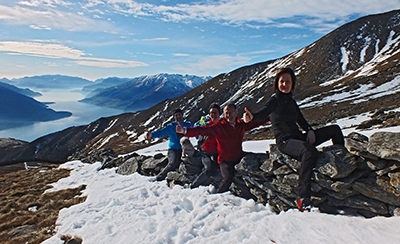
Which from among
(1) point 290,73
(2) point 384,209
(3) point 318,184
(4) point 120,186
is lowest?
(4) point 120,186

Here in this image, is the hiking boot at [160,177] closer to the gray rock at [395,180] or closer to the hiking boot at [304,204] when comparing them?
the hiking boot at [304,204]

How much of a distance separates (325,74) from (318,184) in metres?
107

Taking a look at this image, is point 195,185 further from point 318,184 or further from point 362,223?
point 362,223

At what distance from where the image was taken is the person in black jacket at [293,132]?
17.5 ft

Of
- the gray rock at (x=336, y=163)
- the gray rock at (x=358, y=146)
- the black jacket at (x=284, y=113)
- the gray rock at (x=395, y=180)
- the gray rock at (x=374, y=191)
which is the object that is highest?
the black jacket at (x=284, y=113)

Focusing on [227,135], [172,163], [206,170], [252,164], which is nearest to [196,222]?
[206,170]

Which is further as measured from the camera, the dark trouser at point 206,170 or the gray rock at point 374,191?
the dark trouser at point 206,170

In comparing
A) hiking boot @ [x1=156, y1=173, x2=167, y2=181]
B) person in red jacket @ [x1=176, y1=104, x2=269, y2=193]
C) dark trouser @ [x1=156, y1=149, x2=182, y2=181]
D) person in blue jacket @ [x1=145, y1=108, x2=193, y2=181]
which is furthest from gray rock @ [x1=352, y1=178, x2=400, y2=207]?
hiking boot @ [x1=156, y1=173, x2=167, y2=181]

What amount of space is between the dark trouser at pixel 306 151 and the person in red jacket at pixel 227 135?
1.49m

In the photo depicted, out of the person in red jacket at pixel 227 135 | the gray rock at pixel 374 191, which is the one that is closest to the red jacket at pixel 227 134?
the person in red jacket at pixel 227 135

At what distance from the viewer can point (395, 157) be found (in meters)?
4.38

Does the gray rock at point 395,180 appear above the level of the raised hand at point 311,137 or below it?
below

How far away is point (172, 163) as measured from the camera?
1004cm

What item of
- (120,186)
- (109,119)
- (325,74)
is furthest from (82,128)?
(120,186)
